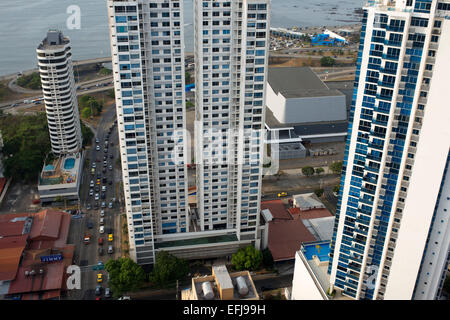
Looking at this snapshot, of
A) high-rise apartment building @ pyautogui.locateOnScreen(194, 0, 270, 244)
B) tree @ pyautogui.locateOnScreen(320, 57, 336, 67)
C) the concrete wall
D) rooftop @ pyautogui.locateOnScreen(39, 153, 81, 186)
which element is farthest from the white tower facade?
tree @ pyautogui.locateOnScreen(320, 57, 336, 67)

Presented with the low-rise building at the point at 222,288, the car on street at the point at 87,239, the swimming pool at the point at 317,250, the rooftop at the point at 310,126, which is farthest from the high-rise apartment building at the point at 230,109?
the rooftop at the point at 310,126

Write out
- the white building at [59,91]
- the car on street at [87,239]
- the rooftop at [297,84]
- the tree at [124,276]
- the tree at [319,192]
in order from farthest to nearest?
1. the rooftop at [297,84]
2. the tree at [319,192]
3. the white building at [59,91]
4. the car on street at [87,239]
5. the tree at [124,276]

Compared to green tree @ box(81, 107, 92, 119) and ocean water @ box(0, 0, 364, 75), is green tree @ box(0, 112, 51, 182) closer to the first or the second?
green tree @ box(81, 107, 92, 119)

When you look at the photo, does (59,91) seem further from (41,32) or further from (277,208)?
(41,32)

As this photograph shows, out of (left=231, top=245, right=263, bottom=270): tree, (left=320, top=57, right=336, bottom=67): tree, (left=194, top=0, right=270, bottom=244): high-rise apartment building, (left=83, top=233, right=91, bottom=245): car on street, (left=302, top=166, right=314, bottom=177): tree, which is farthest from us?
(left=320, top=57, right=336, bottom=67): tree

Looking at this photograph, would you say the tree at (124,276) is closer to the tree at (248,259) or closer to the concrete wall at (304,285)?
the tree at (248,259)

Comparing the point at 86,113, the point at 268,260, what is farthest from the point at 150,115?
the point at 86,113

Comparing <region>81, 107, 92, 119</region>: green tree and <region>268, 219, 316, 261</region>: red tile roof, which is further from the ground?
<region>81, 107, 92, 119</region>: green tree
